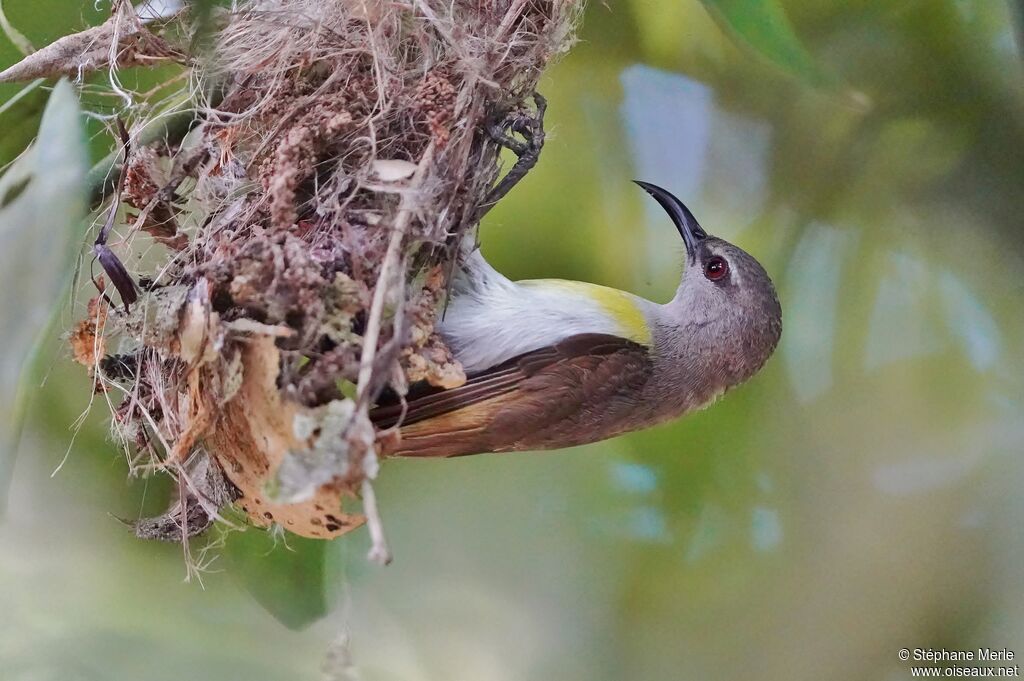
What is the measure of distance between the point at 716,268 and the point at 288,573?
1266 mm

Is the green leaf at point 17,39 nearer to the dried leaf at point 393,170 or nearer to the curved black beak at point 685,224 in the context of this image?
the dried leaf at point 393,170

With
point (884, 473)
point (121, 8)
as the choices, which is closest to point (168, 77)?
point (121, 8)

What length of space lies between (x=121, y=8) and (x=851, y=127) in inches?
65.1

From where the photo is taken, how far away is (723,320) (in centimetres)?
138

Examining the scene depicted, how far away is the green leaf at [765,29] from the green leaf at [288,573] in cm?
155

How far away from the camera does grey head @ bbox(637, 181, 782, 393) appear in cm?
136

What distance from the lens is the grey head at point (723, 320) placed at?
53.6 inches

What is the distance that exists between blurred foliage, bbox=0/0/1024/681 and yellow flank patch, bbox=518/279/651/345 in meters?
0.45

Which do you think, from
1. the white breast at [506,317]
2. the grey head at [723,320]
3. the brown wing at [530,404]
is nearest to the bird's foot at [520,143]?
the white breast at [506,317]

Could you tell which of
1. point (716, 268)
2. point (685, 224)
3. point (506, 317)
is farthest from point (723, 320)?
point (506, 317)

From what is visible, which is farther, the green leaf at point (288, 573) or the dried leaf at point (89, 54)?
the green leaf at point (288, 573)

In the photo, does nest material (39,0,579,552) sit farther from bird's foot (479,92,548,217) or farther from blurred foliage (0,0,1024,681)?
blurred foliage (0,0,1024,681)

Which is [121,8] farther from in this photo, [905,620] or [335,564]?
[905,620]

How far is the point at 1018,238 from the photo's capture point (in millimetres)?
1698
